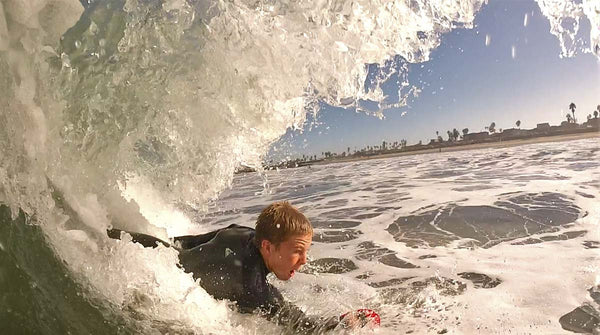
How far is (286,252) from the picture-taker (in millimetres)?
2863

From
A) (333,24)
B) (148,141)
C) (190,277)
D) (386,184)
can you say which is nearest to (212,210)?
(386,184)

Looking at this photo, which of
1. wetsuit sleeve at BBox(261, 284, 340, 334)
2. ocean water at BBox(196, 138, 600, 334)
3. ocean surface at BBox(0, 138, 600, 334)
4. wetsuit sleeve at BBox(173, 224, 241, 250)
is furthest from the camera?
wetsuit sleeve at BBox(173, 224, 241, 250)

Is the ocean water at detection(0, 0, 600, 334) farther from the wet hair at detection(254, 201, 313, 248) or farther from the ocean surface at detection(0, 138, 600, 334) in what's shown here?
the wet hair at detection(254, 201, 313, 248)

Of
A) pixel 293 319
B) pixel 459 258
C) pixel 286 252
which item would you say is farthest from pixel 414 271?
pixel 286 252

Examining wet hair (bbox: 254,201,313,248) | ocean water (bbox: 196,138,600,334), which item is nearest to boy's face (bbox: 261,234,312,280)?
wet hair (bbox: 254,201,313,248)

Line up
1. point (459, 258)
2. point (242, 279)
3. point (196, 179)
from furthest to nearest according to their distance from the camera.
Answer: point (196, 179), point (459, 258), point (242, 279)

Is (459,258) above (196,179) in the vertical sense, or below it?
below

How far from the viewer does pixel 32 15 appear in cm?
252

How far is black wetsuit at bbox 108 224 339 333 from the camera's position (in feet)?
9.30

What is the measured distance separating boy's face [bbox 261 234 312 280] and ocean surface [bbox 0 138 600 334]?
363 mm

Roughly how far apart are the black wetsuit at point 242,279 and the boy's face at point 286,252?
6cm

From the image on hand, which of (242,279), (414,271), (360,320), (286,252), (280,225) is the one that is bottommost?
(414,271)

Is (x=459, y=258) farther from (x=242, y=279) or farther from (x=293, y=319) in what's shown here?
(x=242, y=279)

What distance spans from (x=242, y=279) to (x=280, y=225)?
405mm
